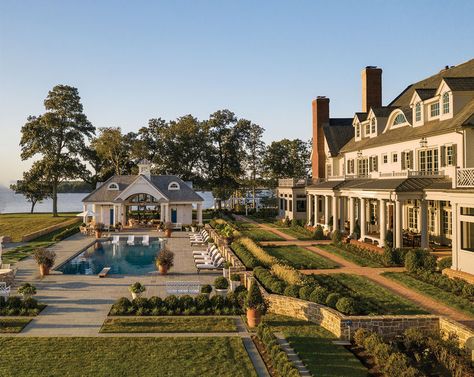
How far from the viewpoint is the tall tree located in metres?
54.6

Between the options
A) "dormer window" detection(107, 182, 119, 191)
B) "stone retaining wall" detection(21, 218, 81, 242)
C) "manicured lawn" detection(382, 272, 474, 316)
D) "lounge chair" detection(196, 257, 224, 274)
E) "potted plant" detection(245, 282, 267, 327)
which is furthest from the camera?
"dormer window" detection(107, 182, 119, 191)

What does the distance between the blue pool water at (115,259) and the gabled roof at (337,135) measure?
60.1ft

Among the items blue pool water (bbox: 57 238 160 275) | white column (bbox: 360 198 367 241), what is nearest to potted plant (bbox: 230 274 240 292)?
blue pool water (bbox: 57 238 160 275)

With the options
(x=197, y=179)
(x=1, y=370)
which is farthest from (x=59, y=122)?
(x=1, y=370)

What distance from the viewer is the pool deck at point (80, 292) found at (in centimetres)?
1352

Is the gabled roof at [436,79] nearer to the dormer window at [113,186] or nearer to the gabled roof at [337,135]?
the gabled roof at [337,135]

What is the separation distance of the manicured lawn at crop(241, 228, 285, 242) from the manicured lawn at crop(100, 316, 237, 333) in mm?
19209

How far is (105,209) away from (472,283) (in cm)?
3597

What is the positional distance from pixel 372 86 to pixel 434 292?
27069mm

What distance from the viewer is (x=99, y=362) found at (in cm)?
1064

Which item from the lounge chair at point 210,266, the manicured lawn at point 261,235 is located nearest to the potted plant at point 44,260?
the lounge chair at point 210,266

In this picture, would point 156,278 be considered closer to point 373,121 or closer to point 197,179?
point 373,121

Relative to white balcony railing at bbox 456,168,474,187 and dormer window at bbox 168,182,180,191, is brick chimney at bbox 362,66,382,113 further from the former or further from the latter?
white balcony railing at bbox 456,168,474,187

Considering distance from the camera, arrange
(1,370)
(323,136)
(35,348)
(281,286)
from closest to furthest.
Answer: (1,370) < (35,348) < (281,286) < (323,136)
